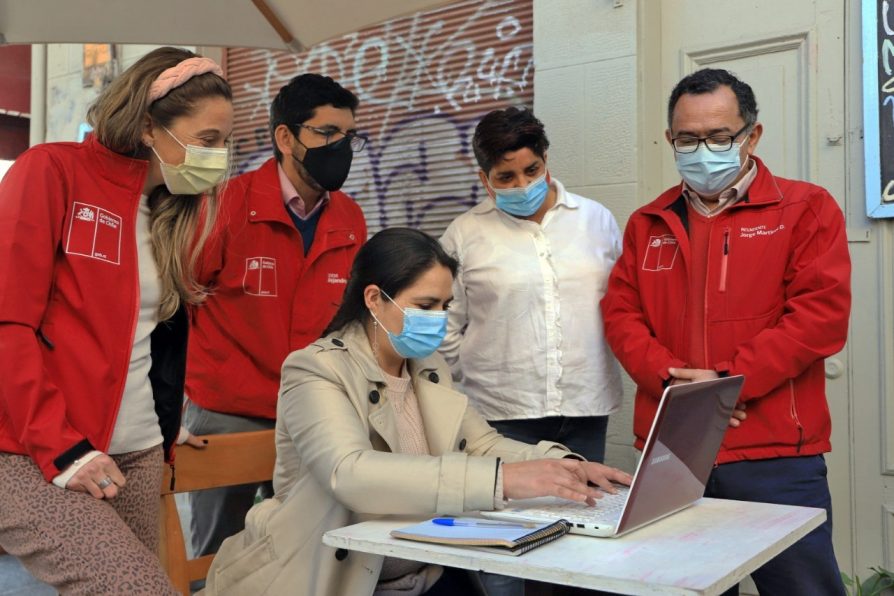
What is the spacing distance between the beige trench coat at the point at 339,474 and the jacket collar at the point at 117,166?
24.2 inches

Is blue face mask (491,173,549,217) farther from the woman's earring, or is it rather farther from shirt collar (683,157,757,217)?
the woman's earring

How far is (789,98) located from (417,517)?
2536mm

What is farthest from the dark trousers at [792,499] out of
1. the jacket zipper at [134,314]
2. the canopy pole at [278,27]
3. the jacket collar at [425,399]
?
the canopy pole at [278,27]

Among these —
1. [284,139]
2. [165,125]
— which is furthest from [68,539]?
[284,139]

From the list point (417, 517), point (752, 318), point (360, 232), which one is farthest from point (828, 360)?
point (417, 517)

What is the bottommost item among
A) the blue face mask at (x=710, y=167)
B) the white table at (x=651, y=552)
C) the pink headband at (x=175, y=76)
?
the white table at (x=651, y=552)

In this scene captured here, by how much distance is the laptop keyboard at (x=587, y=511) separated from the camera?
2000 mm

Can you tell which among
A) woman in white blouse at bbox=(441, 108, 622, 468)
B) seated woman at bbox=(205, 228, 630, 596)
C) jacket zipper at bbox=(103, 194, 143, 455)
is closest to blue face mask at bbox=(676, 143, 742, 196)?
woman in white blouse at bbox=(441, 108, 622, 468)

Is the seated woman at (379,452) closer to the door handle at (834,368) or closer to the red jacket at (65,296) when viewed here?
the red jacket at (65,296)

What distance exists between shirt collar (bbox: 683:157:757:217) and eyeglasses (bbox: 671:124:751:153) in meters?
0.10

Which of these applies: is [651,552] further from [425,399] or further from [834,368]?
[834,368]

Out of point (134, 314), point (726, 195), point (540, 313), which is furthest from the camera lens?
point (540, 313)

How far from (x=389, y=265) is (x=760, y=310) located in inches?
42.0

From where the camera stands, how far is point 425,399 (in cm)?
262
